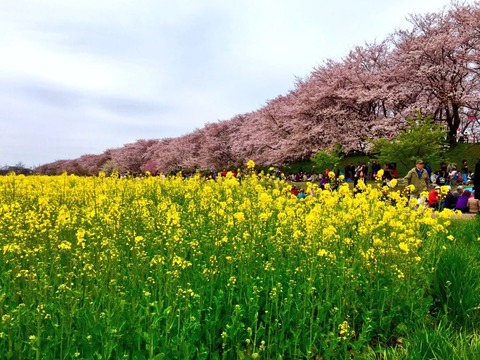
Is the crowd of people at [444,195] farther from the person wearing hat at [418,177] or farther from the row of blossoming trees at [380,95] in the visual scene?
the row of blossoming trees at [380,95]

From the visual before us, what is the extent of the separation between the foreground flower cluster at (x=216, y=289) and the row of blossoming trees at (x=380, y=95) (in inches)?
1027

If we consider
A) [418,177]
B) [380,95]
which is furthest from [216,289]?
[380,95]

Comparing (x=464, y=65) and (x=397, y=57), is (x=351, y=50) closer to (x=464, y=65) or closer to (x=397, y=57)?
(x=397, y=57)

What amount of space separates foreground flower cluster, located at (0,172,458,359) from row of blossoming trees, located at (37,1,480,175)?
85.6 ft

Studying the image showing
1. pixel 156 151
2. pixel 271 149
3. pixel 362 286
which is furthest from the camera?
pixel 156 151

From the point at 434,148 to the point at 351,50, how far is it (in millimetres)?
17673

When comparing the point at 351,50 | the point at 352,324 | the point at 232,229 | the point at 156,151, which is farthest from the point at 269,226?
the point at 156,151

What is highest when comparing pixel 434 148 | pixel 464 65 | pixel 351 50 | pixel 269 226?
pixel 351 50

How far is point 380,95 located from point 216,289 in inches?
1223

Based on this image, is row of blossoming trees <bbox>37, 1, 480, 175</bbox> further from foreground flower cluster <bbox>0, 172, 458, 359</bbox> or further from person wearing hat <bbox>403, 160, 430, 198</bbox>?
foreground flower cluster <bbox>0, 172, 458, 359</bbox>

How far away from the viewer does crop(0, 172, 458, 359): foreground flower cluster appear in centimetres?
300

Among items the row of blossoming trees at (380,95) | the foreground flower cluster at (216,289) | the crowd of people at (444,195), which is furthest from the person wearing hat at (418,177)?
the row of blossoming trees at (380,95)

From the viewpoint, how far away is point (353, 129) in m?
34.0

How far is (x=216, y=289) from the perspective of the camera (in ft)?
13.3
